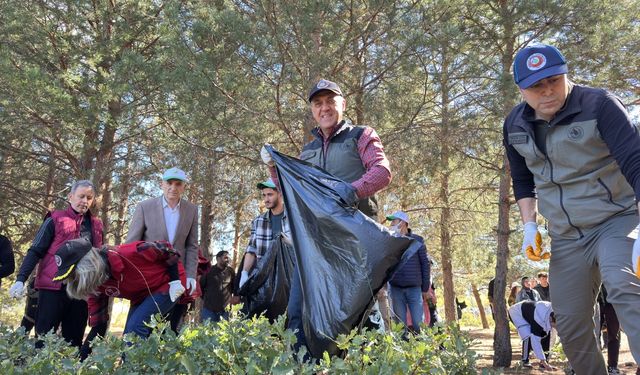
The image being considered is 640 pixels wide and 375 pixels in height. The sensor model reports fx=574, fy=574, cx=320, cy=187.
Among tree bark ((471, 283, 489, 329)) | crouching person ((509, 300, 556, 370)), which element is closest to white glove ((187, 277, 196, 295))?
crouching person ((509, 300, 556, 370))

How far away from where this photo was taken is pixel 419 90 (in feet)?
29.7

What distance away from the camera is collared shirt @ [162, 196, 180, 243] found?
14.9ft

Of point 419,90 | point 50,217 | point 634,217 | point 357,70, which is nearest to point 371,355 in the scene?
point 634,217

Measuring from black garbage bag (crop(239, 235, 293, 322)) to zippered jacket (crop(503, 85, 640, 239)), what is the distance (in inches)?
60.7

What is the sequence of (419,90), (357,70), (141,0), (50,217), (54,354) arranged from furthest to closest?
1. (141,0)
2. (419,90)
3. (357,70)
4. (50,217)
5. (54,354)

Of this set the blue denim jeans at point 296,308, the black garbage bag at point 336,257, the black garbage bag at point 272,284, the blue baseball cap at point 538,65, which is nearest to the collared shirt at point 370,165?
the black garbage bag at point 336,257

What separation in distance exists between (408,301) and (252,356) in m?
4.91

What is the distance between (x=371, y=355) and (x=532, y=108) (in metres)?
1.46

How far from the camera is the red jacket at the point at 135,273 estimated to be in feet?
12.2

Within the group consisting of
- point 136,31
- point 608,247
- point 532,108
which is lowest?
point 608,247

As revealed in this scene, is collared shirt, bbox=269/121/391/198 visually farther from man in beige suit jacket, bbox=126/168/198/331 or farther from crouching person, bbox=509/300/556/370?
crouching person, bbox=509/300/556/370

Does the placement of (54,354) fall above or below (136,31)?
below

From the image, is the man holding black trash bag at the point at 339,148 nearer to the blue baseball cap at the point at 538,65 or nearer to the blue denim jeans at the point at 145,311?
the blue baseball cap at the point at 538,65

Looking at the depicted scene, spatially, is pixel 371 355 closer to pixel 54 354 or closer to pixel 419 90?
pixel 54 354
